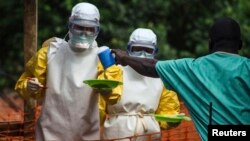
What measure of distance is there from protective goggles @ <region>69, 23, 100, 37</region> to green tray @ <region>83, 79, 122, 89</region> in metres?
0.52

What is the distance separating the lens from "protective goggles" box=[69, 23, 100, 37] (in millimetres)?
7465

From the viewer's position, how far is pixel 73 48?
295 inches

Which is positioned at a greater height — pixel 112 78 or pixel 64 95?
pixel 112 78

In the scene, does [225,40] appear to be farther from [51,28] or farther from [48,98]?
[51,28]

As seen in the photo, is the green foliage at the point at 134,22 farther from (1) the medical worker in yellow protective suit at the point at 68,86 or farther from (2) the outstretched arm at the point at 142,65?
(2) the outstretched arm at the point at 142,65

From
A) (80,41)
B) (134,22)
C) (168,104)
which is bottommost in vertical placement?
(134,22)

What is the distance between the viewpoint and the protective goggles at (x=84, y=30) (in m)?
7.46

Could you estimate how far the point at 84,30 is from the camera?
7473 mm

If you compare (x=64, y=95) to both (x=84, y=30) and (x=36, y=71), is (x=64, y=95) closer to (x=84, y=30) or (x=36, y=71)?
(x=36, y=71)

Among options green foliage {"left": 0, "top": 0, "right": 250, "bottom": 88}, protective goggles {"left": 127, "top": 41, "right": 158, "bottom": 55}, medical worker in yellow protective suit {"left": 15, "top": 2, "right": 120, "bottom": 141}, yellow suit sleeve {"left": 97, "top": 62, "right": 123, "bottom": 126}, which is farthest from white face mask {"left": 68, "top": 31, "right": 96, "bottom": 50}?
green foliage {"left": 0, "top": 0, "right": 250, "bottom": 88}

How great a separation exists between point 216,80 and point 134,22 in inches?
Answer: 398

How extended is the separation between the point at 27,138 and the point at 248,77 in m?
3.01

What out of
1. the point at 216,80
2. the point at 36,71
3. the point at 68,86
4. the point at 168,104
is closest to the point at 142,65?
the point at 216,80

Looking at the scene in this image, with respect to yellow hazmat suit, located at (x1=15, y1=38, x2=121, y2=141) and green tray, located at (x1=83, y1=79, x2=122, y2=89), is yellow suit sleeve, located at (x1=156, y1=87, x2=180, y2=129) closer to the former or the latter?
yellow hazmat suit, located at (x1=15, y1=38, x2=121, y2=141)
